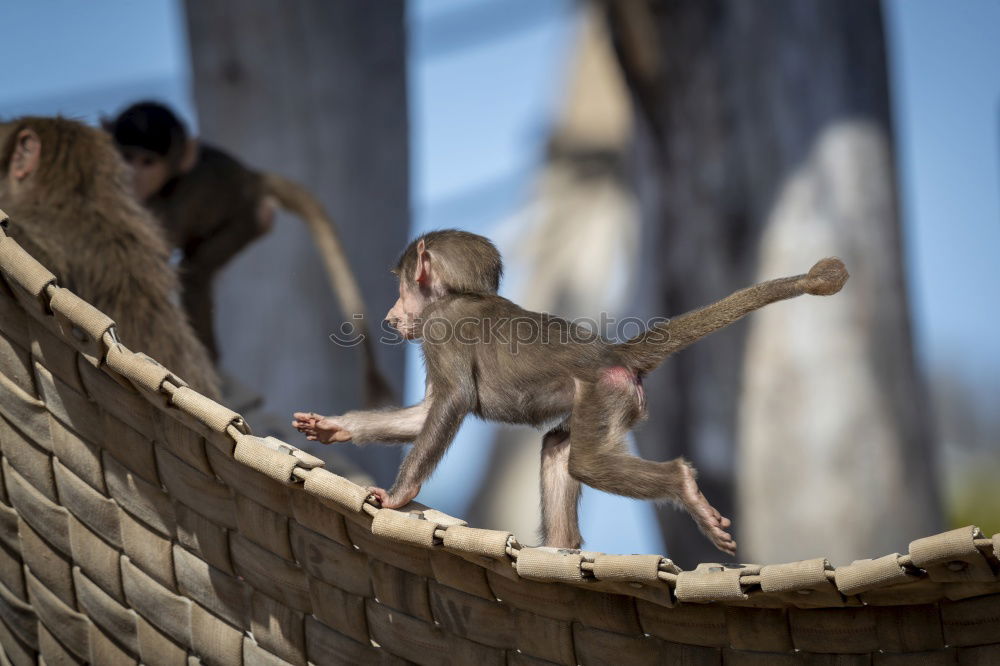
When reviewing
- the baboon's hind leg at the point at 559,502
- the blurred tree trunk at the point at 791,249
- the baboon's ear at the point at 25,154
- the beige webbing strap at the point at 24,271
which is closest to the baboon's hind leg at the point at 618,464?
the baboon's hind leg at the point at 559,502

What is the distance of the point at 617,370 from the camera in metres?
2.04

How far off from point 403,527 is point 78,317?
1.98 ft

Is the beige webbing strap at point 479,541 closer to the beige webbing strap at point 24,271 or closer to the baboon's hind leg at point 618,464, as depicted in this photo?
the baboon's hind leg at point 618,464

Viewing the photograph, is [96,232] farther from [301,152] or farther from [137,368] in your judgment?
[301,152]

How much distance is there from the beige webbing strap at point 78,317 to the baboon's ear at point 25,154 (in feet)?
3.92

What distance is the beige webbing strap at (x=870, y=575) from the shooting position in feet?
4.40

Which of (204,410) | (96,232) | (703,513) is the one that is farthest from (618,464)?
(96,232)

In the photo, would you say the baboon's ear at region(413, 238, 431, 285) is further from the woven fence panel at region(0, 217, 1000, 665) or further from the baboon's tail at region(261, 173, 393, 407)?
the baboon's tail at region(261, 173, 393, 407)

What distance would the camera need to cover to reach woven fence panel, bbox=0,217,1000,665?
1.43m

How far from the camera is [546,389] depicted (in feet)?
6.76

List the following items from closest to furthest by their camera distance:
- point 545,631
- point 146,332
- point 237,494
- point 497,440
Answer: point 545,631 < point 237,494 < point 146,332 < point 497,440

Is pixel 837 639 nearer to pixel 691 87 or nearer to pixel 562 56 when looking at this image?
pixel 691 87

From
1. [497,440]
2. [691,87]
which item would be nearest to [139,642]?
[691,87]

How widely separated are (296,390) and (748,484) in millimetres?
1830
